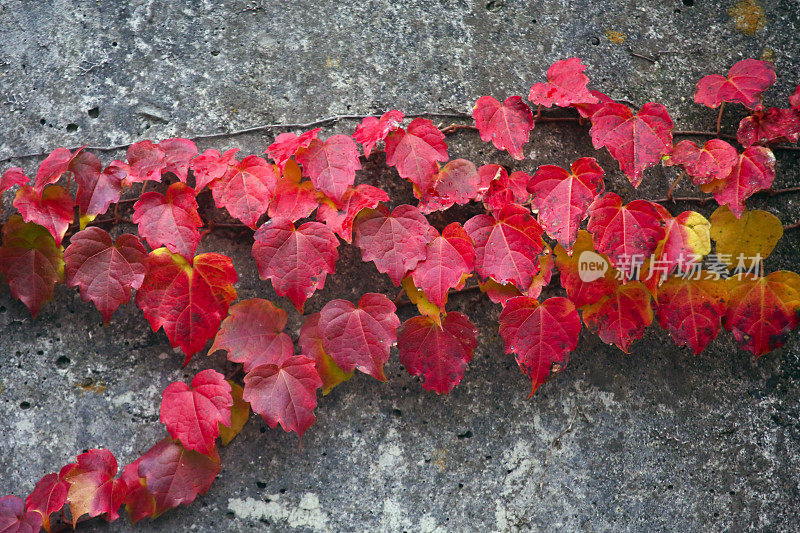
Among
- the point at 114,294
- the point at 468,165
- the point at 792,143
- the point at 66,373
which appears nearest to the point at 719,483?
the point at 792,143

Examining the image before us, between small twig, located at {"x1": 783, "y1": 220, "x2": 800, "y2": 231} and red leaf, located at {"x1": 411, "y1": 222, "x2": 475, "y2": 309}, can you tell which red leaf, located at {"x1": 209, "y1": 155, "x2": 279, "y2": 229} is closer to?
red leaf, located at {"x1": 411, "y1": 222, "x2": 475, "y2": 309}

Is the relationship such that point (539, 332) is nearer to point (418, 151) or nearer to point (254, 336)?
point (418, 151)

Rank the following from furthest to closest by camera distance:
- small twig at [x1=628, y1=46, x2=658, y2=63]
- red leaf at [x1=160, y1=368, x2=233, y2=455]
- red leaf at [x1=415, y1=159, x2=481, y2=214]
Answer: small twig at [x1=628, y1=46, x2=658, y2=63], red leaf at [x1=415, y1=159, x2=481, y2=214], red leaf at [x1=160, y1=368, x2=233, y2=455]

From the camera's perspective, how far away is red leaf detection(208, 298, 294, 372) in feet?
4.79

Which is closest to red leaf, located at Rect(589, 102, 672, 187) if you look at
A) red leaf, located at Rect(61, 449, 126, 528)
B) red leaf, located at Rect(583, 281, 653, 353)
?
red leaf, located at Rect(583, 281, 653, 353)

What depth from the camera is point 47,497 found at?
141 centimetres

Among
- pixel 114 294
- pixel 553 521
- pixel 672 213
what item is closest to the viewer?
pixel 114 294

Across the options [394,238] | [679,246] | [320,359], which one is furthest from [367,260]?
[679,246]

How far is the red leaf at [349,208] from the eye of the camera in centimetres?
143

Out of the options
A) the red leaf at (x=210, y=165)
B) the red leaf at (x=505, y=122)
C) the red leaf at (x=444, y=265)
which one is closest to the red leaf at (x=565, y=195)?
the red leaf at (x=505, y=122)

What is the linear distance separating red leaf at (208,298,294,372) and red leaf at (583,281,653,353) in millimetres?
864

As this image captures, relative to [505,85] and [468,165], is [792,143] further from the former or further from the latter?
[468,165]

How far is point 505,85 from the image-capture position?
1663 mm

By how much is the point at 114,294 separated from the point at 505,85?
1273 mm
